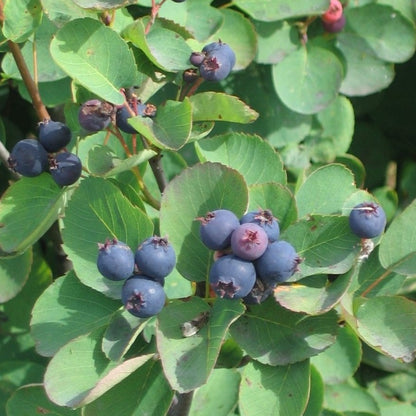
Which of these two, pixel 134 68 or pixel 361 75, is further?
pixel 361 75

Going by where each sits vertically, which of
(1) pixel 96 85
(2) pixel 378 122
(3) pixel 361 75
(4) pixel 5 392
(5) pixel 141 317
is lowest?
(4) pixel 5 392

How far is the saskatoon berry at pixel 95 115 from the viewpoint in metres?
0.96

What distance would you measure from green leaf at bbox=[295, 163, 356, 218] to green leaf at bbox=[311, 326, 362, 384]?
294mm

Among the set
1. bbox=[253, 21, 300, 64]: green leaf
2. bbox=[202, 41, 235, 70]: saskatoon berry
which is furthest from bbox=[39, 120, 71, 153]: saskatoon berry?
bbox=[253, 21, 300, 64]: green leaf

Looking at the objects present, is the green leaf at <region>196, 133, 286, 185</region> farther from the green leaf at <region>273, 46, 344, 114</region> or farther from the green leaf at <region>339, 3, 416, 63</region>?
the green leaf at <region>339, 3, 416, 63</region>

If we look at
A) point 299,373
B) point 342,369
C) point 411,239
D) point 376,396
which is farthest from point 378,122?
point 299,373

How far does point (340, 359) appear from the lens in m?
1.26

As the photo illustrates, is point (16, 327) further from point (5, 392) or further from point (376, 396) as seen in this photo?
point (376, 396)

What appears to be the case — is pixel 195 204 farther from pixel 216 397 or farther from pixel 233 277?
pixel 216 397

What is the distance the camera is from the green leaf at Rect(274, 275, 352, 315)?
87 cm

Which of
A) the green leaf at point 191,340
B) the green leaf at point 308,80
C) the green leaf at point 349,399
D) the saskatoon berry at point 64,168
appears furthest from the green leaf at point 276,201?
the green leaf at point 349,399

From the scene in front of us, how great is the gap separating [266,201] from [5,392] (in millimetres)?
806

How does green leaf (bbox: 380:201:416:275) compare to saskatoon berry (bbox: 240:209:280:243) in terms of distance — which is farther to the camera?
green leaf (bbox: 380:201:416:275)

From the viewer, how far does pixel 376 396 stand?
5.65 ft
